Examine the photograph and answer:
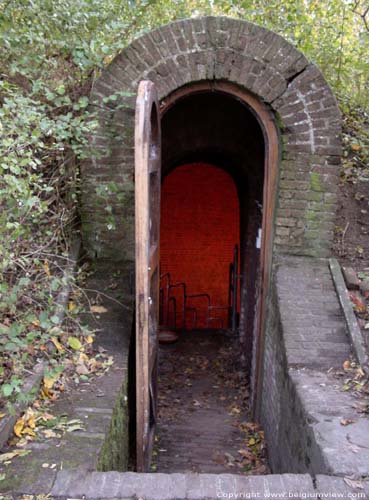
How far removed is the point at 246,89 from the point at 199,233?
8.57 m

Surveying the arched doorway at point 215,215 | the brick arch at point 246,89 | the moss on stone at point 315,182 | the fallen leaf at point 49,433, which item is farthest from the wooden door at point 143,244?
the moss on stone at point 315,182

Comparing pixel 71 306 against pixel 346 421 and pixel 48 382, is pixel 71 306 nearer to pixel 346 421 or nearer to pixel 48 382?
pixel 48 382

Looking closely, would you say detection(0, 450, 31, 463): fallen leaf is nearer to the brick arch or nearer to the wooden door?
the wooden door

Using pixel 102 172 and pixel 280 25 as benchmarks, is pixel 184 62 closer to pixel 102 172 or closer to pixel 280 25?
pixel 102 172

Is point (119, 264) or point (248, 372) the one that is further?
point (248, 372)

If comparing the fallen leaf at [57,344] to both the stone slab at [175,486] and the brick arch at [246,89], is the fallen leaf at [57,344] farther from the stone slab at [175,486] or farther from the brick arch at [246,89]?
the brick arch at [246,89]

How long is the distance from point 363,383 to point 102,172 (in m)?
3.19

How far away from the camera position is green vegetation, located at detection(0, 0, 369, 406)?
314cm

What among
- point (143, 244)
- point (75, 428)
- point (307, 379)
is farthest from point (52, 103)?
point (307, 379)

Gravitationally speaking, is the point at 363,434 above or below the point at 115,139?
below

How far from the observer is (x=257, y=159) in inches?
254

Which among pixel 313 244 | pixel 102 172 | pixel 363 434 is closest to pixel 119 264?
pixel 102 172

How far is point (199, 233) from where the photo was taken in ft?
43.0

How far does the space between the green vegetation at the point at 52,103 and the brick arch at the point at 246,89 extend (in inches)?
10.8
